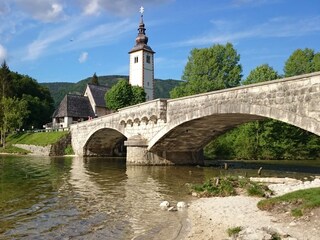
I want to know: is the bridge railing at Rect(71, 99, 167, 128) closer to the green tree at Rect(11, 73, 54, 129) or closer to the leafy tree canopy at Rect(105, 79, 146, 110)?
the leafy tree canopy at Rect(105, 79, 146, 110)

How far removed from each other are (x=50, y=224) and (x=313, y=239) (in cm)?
766

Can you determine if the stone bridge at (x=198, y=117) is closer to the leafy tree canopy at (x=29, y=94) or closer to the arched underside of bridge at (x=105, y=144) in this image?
the arched underside of bridge at (x=105, y=144)

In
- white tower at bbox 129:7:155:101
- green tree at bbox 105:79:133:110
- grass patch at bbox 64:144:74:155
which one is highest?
white tower at bbox 129:7:155:101

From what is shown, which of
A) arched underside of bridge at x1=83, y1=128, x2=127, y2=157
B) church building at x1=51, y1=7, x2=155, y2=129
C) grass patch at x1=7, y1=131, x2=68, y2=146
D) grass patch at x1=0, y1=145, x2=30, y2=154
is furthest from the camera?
church building at x1=51, y1=7, x2=155, y2=129

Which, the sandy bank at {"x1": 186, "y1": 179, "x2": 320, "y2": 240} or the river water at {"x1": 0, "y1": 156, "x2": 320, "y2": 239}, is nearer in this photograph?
the sandy bank at {"x1": 186, "y1": 179, "x2": 320, "y2": 240}

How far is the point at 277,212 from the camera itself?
1080 centimetres

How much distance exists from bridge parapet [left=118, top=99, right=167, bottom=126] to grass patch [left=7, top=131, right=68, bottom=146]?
18421mm

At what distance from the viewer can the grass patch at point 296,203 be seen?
393 inches

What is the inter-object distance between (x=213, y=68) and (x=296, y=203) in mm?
48594

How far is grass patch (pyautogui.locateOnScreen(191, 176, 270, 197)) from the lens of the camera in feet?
49.9

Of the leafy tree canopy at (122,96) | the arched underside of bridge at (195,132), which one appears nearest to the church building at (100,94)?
the leafy tree canopy at (122,96)

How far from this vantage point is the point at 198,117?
25.4 m

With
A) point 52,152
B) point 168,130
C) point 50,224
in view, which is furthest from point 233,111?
point 52,152

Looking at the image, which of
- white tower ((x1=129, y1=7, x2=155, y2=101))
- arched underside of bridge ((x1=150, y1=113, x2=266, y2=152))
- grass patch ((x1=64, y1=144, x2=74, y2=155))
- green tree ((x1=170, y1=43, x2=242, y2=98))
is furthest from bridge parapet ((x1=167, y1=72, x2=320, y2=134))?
white tower ((x1=129, y1=7, x2=155, y2=101))
